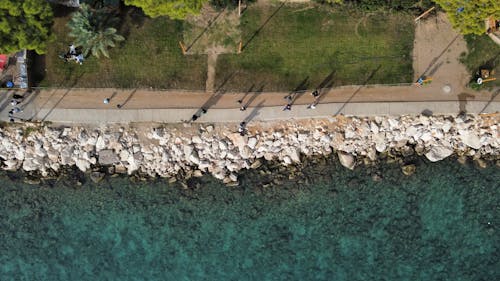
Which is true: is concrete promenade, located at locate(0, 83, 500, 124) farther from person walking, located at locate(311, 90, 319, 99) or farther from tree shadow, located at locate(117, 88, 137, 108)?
person walking, located at locate(311, 90, 319, 99)

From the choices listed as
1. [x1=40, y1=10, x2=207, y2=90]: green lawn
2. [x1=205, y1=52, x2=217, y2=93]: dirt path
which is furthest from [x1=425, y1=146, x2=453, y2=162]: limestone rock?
[x1=40, y1=10, x2=207, y2=90]: green lawn

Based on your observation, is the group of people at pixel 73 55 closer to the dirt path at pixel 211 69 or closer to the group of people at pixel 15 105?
the group of people at pixel 15 105

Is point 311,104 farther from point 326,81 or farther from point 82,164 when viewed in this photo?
point 82,164

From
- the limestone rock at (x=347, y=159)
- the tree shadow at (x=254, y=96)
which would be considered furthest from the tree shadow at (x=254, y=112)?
the limestone rock at (x=347, y=159)

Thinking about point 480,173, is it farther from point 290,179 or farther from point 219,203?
point 219,203

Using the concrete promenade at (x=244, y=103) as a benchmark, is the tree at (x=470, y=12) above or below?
above

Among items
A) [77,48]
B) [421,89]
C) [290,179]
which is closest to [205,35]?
[77,48]
